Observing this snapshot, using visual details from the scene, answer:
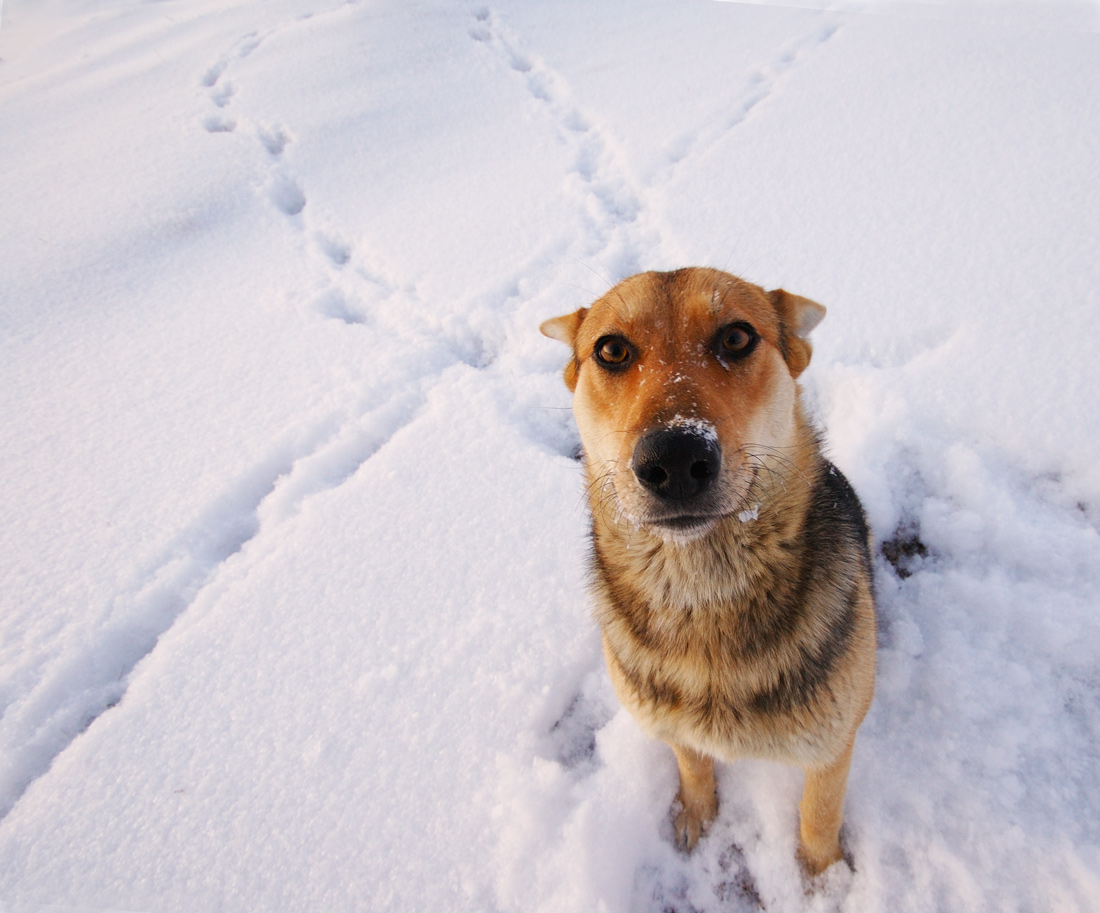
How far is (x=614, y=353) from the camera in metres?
1.87

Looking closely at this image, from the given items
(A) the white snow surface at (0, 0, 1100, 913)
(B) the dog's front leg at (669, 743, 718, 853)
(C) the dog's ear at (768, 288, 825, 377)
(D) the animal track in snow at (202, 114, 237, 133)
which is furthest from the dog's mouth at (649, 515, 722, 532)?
(D) the animal track in snow at (202, 114, 237, 133)

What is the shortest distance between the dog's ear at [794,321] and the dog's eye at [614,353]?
647 mm

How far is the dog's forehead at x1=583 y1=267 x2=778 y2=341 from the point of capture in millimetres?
1749

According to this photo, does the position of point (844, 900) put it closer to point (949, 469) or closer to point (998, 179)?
point (949, 469)

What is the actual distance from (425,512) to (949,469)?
2.93 m

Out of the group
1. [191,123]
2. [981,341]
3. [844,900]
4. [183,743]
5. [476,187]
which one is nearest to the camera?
[844,900]

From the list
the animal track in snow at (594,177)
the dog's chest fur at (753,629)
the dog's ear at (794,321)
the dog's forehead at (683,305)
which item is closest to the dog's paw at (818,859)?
the dog's chest fur at (753,629)

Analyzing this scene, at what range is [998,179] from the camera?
12.7 ft

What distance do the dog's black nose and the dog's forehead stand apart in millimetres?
558

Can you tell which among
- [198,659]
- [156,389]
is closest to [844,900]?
[198,659]

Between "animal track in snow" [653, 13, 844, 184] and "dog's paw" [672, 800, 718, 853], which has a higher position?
"animal track in snow" [653, 13, 844, 184]

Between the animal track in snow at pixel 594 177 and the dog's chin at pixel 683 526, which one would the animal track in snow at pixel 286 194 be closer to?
the animal track in snow at pixel 594 177

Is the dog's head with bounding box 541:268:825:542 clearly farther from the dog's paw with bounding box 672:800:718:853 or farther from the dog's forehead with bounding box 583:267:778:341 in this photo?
the dog's paw with bounding box 672:800:718:853

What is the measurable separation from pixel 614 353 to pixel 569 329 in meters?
0.49
